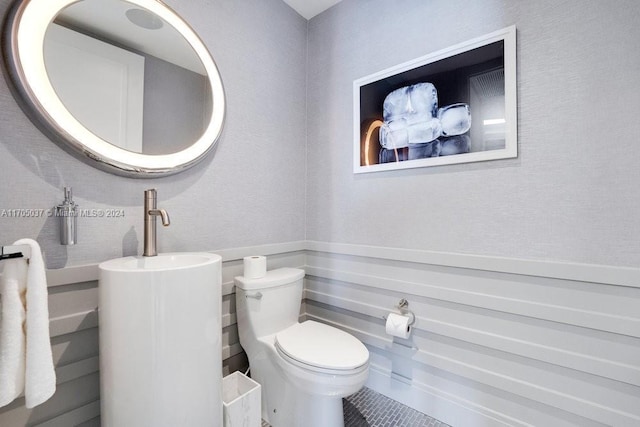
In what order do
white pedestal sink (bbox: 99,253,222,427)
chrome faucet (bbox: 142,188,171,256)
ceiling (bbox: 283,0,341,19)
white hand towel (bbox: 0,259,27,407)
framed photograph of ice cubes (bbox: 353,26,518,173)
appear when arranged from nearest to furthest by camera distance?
white hand towel (bbox: 0,259,27,407) → white pedestal sink (bbox: 99,253,222,427) → chrome faucet (bbox: 142,188,171,256) → framed photograph of ice cubes (bbox: 353,26,518,173) → ceiling (bbox: 283,0,341,19)

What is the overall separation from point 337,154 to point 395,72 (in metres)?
0.55

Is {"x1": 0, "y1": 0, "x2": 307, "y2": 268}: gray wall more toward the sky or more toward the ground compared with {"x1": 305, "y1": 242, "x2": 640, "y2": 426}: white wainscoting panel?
more toward the sky

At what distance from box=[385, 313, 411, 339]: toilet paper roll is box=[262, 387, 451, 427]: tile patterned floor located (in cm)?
42

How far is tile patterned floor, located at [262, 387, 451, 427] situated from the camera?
141 cm

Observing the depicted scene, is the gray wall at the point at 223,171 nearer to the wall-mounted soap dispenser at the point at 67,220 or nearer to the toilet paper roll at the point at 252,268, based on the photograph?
the wall-mounted soap dispenser at the point at 67,220

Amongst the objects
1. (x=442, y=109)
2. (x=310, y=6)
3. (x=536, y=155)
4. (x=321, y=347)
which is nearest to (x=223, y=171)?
(x=321, y=347)

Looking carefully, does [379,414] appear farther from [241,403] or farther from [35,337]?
[35,337]

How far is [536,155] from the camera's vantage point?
3.88 feet

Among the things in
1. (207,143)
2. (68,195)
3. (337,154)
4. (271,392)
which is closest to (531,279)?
(337,154)

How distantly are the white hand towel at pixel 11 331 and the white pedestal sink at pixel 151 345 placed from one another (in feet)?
0.59

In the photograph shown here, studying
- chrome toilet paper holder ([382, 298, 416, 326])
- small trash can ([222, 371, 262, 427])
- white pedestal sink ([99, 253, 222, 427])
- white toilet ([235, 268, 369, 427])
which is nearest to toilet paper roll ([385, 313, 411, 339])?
chrome toilet paper holder ([382, 298, 416, 326])

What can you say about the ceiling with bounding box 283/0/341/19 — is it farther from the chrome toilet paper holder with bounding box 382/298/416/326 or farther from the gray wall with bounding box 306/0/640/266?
the chrome toilet paper holder with bounding box 382/298/416/326

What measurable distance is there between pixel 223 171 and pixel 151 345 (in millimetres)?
864

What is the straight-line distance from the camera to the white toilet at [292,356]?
1.16 metres
